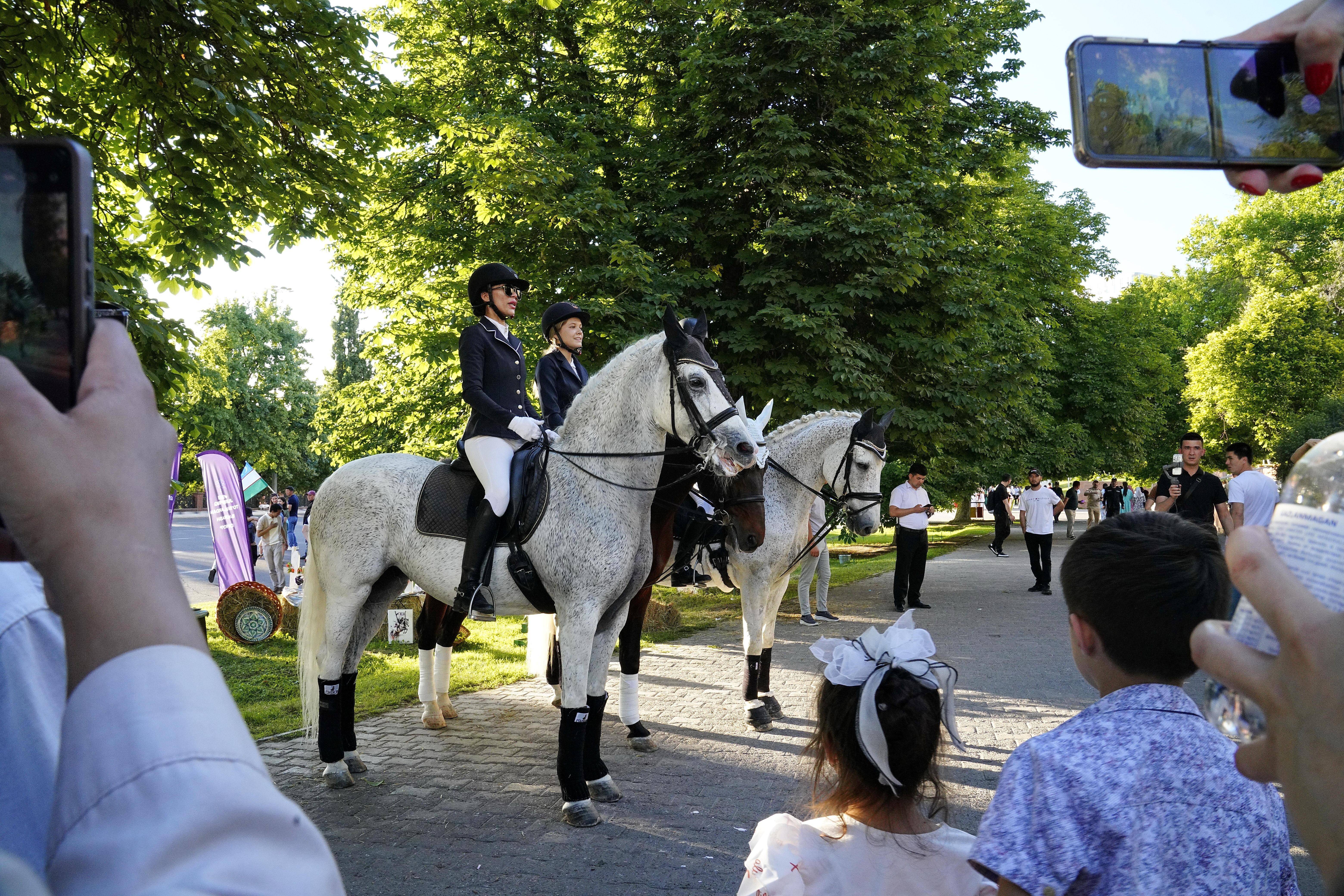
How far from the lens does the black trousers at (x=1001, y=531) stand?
1086 inches

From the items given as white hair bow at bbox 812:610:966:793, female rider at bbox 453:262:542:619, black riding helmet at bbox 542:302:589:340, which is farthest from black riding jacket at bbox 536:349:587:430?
white hair bow at bbox 812:610:966:793

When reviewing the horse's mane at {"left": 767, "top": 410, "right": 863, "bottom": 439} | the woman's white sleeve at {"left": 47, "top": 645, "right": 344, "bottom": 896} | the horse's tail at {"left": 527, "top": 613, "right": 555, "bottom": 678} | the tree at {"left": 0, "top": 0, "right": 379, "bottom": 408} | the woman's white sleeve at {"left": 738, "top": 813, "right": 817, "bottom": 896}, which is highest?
the tree at {"left": 0, "top": 0, "right": 379, "bottom": 408}

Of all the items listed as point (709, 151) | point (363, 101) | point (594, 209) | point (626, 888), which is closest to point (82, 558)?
point (626, 888)

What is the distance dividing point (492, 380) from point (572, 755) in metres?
2.56

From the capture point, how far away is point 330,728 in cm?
607

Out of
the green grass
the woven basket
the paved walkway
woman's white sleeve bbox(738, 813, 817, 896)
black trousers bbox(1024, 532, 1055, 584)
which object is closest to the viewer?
woman's white sleeve bbox(738, 813, 817, 896)

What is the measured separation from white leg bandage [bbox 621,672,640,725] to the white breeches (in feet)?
7.10

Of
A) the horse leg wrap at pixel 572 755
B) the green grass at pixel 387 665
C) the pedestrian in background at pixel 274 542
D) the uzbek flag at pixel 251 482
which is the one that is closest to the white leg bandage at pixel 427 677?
the green grass at pixel 387 665

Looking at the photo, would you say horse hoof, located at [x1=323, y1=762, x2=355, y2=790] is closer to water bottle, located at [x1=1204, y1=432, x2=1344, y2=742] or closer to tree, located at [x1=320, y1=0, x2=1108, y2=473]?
water bottle, located at [x1=1204, y1=432, x2=1344, y2=742]

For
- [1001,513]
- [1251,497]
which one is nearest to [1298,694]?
[1251,497]

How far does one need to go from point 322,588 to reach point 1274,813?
6188 mm

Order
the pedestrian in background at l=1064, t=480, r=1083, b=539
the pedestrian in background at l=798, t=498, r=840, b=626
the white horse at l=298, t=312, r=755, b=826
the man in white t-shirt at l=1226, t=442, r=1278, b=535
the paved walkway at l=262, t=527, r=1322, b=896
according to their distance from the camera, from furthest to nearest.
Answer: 1. the pedestrian in background at l=1064, t=480, r=1083, b=539
2. the pedestrian in background at l=798, t=498, r=840, b=626
3. the man in white t-shirt at l=1226, t=442, r=1278, b=535
4. the white horse at l=298, t=312, r=755, b=826
5. the paved walkway at l=262, t=527, r=1322, b=896

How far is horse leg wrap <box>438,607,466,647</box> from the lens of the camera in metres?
7.60

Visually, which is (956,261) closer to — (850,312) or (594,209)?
(850,312)
